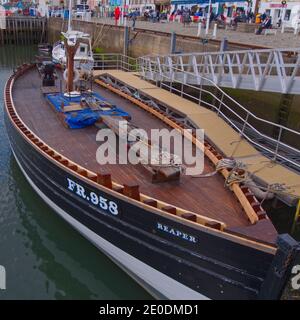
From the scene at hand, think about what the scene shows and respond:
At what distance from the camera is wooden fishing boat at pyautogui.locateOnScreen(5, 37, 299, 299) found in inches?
242

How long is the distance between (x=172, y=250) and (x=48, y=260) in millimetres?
4269

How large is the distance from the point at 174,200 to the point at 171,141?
3.32 m

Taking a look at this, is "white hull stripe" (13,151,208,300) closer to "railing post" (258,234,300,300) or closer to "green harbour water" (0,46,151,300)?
"green harbour water" (0,46,151,300)

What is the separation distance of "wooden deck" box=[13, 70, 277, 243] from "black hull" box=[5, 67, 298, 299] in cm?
50

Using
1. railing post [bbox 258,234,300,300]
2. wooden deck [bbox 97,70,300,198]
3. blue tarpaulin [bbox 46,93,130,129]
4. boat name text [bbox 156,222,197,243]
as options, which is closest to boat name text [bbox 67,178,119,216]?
boat name text [bbox 156,222,197,243]

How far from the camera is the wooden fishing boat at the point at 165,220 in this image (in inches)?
242

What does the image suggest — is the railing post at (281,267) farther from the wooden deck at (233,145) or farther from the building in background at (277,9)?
the building in background at (277,9)

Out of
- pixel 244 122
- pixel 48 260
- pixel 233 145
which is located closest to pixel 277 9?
pixel 244 122

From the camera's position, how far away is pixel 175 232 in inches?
271

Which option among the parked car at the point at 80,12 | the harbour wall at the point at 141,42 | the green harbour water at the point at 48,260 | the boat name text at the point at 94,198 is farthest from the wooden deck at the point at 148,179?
the parked car at the point at 80,12

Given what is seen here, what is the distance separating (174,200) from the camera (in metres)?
7.95

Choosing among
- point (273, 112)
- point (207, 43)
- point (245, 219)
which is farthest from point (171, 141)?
point (207, 43)

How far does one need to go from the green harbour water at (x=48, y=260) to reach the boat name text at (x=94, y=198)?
6.31ft
